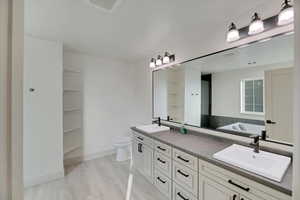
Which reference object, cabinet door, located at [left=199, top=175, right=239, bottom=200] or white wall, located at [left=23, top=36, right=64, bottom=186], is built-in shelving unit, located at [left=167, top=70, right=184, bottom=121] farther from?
white wall, located at [left=23, top=36, right=64, bottom=186]

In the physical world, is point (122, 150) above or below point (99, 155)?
above

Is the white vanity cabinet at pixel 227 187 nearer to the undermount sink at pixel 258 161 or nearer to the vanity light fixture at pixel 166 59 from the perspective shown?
the undermount sink at pixel 258 161

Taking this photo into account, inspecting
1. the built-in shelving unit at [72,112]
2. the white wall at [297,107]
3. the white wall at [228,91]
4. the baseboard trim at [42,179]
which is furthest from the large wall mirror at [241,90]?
the baseboard trim at [42,179]

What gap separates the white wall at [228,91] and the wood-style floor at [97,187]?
1474 millimetres

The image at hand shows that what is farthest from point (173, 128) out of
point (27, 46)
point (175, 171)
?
point (27, 46)

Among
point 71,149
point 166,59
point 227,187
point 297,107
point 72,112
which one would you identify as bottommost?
point 71,149

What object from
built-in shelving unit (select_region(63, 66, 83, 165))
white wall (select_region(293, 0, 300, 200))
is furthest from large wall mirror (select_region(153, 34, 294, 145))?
built-in shelving unit (select_region(63, 66, 83, 165))

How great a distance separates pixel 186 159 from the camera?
162cm

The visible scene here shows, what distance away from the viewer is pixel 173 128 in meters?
A: 2.64

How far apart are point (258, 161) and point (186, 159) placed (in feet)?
2.13

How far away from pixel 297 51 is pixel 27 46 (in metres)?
3.08

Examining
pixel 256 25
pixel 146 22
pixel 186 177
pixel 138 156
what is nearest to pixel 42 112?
pixel 138 156

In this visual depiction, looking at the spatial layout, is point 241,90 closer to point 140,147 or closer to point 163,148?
point 163,148

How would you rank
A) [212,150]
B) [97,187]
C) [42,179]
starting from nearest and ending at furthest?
1. [212,150]
2. [97,187]
3. [42,179]
